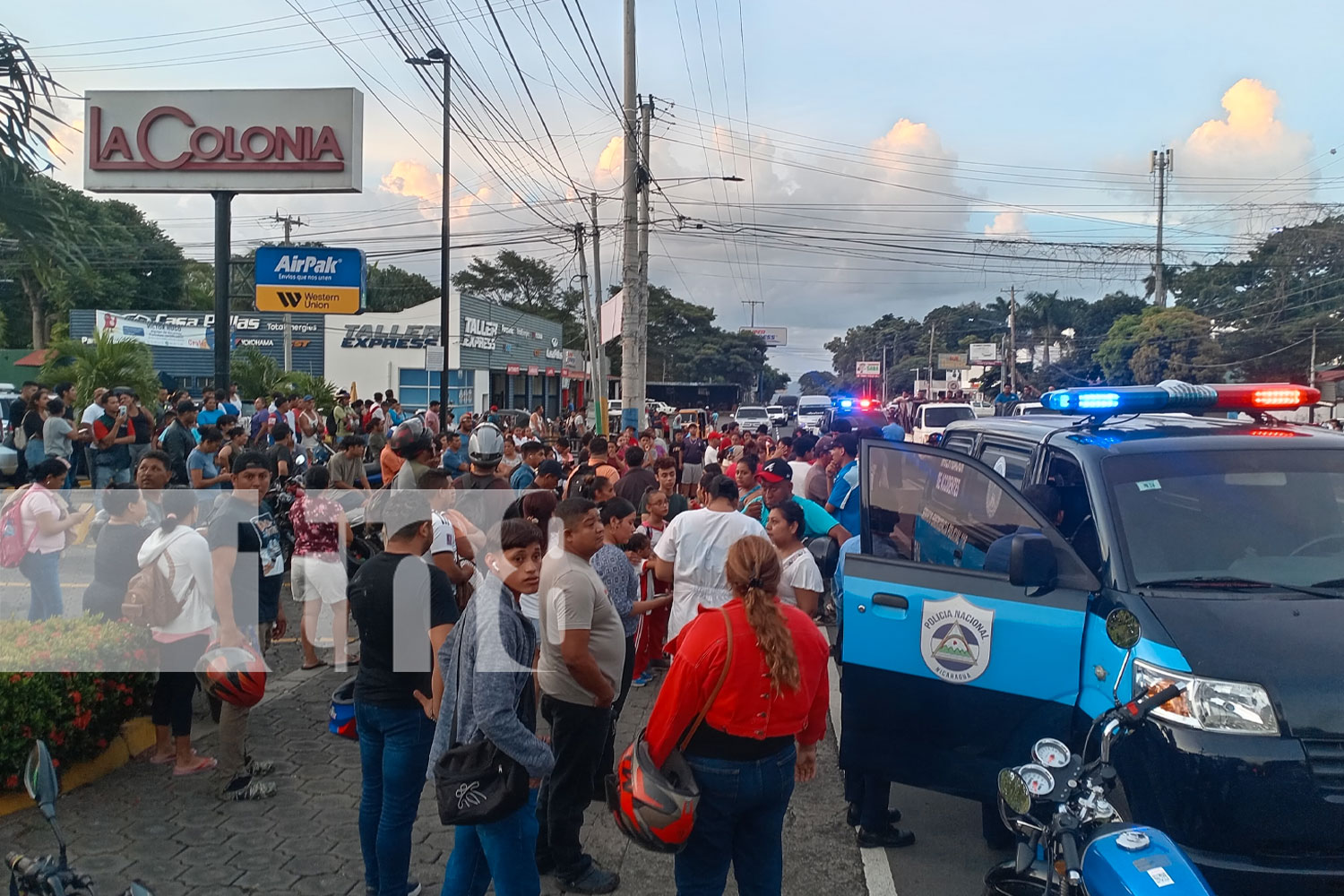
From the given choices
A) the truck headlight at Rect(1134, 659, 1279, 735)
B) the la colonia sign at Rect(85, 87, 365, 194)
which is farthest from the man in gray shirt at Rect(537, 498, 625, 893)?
the la colonia sign at Rect(85, 87, 365, 194)

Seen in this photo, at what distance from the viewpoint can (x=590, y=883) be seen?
4477 mm

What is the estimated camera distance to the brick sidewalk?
452 cm

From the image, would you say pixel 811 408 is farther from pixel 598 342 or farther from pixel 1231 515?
pixel 1231 515

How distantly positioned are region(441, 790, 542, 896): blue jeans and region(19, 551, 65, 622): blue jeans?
5.21m

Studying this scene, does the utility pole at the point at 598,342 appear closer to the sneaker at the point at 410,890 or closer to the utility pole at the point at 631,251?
the utility pole at the point at 631,251

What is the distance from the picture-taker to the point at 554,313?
71.5 m

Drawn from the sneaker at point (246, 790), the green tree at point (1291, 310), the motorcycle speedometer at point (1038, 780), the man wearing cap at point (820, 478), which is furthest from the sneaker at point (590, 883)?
the green tree at point (1291, 310)

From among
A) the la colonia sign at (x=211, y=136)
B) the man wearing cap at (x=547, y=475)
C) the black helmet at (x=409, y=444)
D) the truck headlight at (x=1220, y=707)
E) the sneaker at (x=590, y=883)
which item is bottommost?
the sneaker at (x=590, y=883)

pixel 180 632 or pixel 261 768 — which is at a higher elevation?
pixel 180 632

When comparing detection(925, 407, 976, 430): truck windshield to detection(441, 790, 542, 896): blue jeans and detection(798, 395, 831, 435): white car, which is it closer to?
detection(798, 395, 831, 435): white car

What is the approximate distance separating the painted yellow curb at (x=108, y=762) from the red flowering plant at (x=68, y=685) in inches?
2.2

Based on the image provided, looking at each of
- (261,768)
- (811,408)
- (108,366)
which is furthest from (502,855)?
(811,408)

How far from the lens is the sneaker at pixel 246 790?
533 cm

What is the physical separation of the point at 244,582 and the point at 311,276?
13.4 metres
